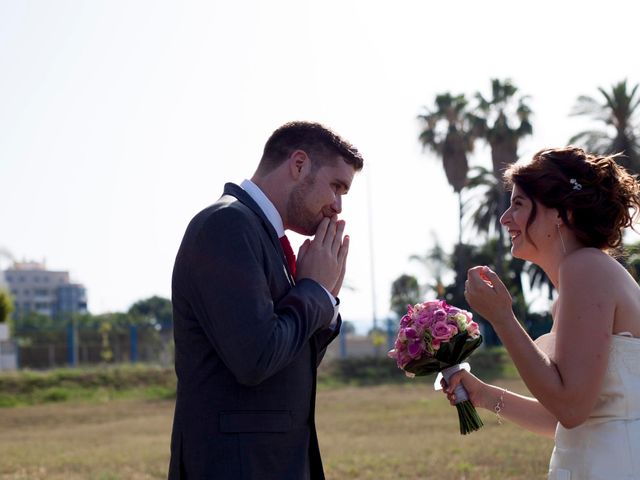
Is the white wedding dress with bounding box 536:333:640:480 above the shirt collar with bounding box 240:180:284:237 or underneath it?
underneath

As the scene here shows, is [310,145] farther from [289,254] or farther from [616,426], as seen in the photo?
[616,426]

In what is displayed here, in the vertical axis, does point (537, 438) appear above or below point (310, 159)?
below

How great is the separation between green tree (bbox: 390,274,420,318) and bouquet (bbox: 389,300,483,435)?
62.8 metres

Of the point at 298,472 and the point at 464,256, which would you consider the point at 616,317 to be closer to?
the point at 298,472

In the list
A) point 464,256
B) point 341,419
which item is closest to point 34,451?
point 341,419

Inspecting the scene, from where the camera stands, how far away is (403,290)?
68.6 metres

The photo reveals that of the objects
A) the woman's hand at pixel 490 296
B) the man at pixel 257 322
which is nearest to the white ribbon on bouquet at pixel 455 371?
the woman's hand at pixel 490 296

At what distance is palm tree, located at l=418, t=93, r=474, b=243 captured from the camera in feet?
165

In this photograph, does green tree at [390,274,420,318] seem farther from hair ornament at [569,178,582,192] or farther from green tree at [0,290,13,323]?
hair ornament at [569,178,582,192]

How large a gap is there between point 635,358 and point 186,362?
142cm

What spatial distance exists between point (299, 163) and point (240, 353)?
74cm

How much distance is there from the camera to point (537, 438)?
15250 mm

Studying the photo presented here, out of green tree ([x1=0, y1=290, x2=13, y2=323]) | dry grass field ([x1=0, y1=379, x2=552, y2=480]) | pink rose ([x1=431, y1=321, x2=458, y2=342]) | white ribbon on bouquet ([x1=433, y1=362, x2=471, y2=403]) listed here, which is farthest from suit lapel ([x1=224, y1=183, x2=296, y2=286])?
green tree ([x1=0, y1=290, x2=13, y2=323])

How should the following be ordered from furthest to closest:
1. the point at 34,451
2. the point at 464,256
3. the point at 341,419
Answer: the point at 464,256 < the point at 341,419 < the point at 34,451
